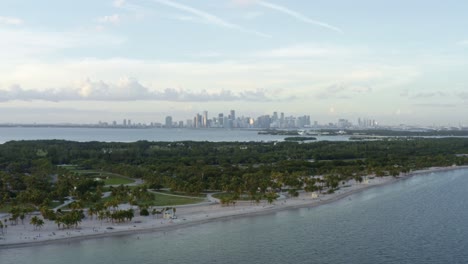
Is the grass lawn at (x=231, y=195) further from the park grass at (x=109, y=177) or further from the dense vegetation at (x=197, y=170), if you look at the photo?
the park grass at (x=109, y=177)

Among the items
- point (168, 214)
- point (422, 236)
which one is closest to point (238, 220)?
point (168, 214)

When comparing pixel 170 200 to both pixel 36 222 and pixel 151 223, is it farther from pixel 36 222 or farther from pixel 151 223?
pixel 36 222

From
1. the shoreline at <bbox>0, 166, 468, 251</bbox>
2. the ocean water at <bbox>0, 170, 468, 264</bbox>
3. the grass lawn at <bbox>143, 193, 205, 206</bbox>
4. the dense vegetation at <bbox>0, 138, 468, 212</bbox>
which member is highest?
the dense vegetation at <bbox>0, 138, 468, 212</bbox>

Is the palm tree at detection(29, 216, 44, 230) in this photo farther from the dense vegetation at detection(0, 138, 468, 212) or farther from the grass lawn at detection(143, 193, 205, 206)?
the grass lawn at detection(143, 193, 205, 206)

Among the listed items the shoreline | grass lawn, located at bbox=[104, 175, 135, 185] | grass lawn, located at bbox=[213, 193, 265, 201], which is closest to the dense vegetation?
grass lawn, located at bbox=[213, 193, 265, 201]

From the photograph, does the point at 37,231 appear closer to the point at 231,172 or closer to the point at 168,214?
the point at 168,214

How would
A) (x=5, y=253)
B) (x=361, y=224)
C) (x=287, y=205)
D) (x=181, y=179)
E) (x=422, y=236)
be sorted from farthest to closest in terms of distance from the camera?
(x=181, y=179) < (x=287, y=205) < (x=361, y=224) < (x=422, y=236) < (x=5, y=253)
